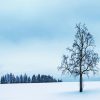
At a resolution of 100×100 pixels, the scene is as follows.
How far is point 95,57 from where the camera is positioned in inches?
1886

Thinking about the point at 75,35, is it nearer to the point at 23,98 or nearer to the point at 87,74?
the point at 87,74

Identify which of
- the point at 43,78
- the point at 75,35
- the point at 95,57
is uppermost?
the point at 75,35

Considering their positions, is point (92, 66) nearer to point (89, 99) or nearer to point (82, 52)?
point (82, 52)

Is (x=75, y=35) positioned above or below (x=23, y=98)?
above

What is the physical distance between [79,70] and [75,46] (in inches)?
151

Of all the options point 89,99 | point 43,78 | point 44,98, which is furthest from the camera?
point 43,78

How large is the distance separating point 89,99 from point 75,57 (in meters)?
11.3

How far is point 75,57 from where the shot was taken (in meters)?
48.6

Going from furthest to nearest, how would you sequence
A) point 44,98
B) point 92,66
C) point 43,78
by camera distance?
point 43,78 < point 92,66 < point 44,98

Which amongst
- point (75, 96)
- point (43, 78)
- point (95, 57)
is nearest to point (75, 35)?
point (95, 57)

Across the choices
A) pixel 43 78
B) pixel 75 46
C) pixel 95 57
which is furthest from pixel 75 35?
pixel 43 78

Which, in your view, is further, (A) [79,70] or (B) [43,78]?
(B) [43,78]

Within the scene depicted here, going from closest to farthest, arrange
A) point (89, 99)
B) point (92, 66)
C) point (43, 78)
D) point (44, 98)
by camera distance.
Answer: point (89, 99) < point (44, 98) < point (92, 66) < point (43, 78)

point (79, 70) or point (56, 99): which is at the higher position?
point (79, 70)
